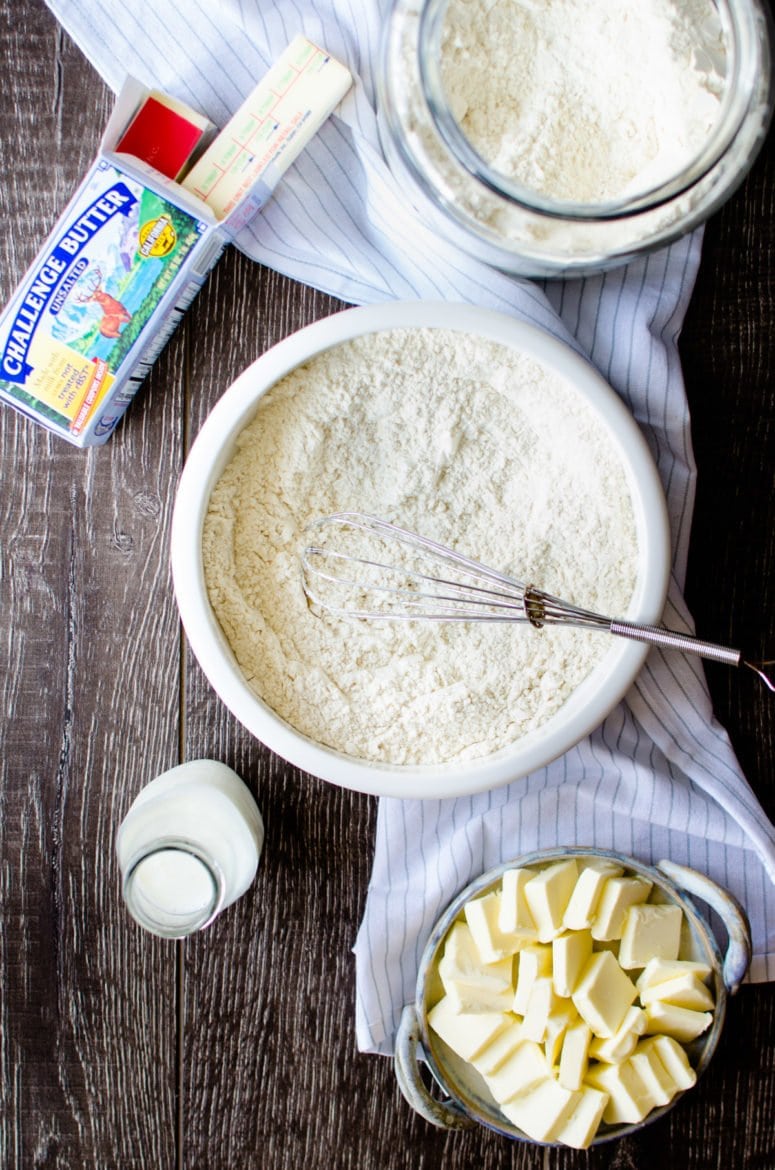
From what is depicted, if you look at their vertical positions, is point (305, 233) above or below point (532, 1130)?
above

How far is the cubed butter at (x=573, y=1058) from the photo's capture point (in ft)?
2.17

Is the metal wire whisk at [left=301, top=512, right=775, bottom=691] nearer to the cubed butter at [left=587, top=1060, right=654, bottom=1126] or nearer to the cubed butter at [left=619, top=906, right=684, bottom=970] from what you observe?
the cubed butter at [left=619, top=906, right=684, bottom=970]

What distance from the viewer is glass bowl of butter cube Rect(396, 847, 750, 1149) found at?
2.14 ft

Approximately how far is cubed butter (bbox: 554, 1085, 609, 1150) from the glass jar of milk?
0.26 meters

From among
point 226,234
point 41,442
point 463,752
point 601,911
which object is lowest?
point 601,911

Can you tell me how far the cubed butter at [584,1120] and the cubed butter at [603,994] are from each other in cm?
Answer: 4

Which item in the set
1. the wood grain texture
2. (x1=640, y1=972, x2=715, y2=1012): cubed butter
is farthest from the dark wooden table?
(x1=640, y1=972, x2=715, y2=1012): cubed butter

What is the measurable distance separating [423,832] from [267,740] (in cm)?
16

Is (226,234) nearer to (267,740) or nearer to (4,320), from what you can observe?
(4,320)

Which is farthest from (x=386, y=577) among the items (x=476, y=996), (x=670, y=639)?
(x=476, y=996)

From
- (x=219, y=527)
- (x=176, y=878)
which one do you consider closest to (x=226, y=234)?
(x=219, y=527)

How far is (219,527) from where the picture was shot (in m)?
0.61

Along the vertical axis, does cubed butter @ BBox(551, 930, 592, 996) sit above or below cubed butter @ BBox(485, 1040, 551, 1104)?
above

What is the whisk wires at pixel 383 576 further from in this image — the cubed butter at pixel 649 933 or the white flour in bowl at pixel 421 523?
the cubed butter at pixel 649 933
